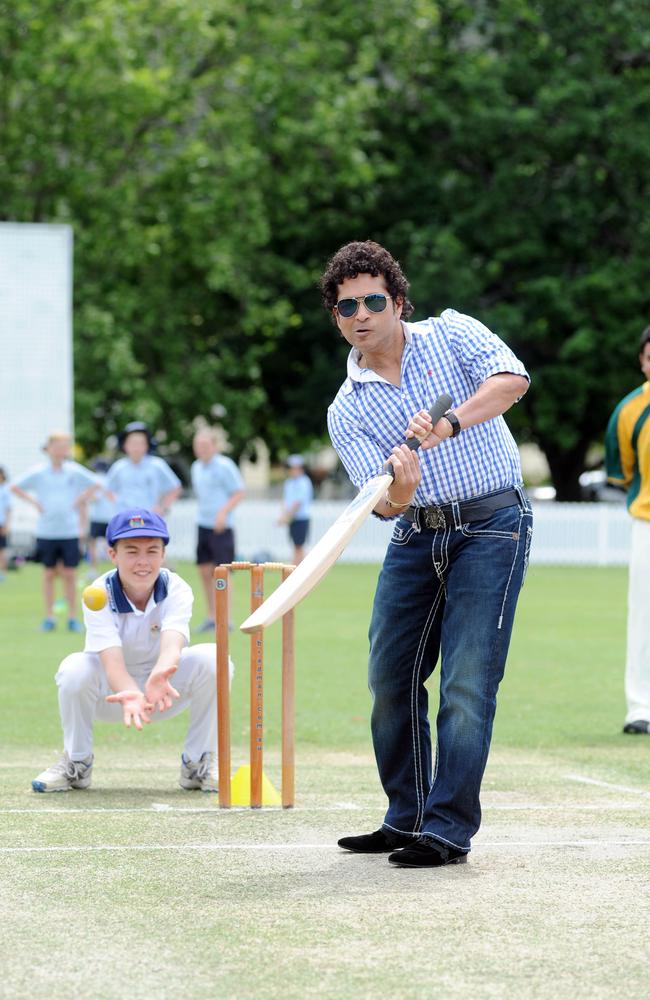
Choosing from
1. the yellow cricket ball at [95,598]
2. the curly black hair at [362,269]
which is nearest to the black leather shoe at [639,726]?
the yellow cricket ball at [95,598]

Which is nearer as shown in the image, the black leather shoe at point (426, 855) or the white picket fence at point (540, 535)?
the black leather shoe at point (426, 855)

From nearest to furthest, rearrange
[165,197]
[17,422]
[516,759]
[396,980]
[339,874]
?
[396,980]
[339,874]
[516,759]
[17,422]
[165,197]

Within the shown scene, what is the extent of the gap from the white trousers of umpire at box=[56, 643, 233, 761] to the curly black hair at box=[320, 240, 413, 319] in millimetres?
2006

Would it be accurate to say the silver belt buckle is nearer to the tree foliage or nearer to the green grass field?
the green grass field

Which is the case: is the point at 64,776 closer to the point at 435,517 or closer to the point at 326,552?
the point at 326,552

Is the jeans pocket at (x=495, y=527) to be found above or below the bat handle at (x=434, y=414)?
below

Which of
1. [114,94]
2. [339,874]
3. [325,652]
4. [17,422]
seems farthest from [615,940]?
[114,94]

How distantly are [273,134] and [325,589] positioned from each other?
1491 centimetres

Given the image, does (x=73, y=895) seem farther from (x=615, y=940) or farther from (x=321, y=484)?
(x=321, y=484)

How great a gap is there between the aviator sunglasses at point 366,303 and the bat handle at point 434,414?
0.40m

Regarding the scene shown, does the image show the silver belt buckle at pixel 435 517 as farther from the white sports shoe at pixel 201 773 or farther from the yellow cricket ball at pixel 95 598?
the white sports shoe at pixel 201 773

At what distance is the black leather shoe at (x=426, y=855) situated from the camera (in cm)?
566

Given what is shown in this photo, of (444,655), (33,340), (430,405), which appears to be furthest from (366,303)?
(33,340)

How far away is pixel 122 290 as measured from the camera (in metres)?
35.9
